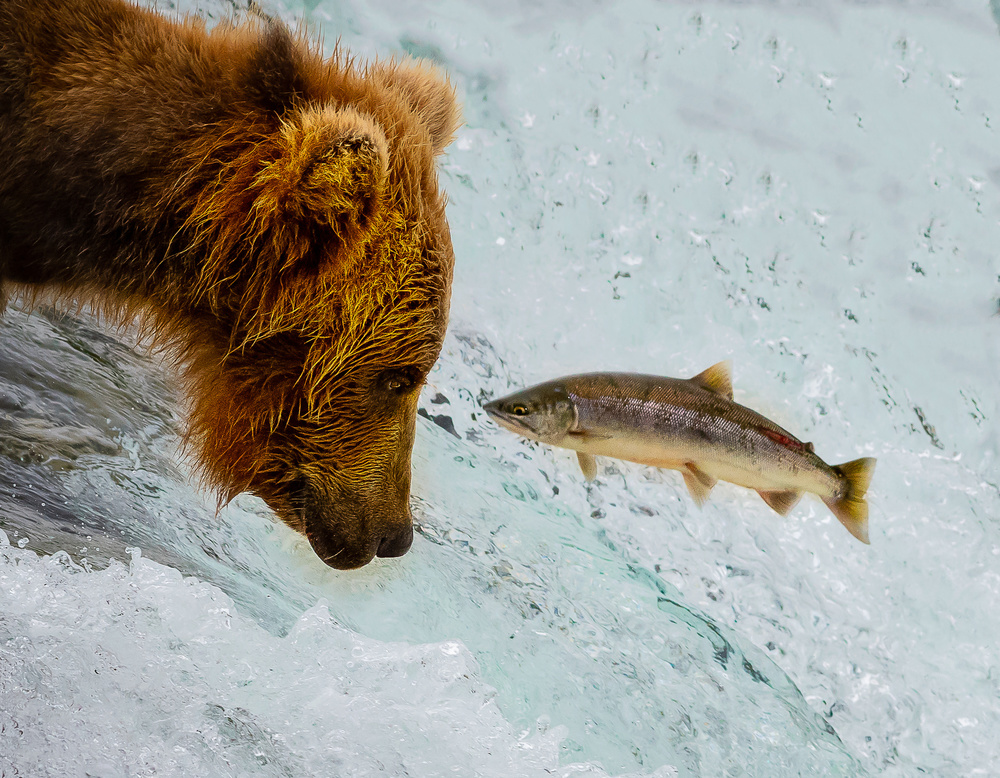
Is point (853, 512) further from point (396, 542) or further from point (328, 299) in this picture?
point (328, 299)

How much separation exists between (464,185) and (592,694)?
3620 millimetres

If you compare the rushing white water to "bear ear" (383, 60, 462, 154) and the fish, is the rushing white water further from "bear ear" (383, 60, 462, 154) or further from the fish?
the fish

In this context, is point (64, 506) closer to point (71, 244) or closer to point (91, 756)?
point (71, 244)

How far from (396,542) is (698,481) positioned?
4.90 ft

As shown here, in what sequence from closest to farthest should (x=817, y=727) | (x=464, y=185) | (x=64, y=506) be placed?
1. (x=64, y=506)
2. (x=817, y=727)
3. (x=464, y=185)

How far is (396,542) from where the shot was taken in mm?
2572

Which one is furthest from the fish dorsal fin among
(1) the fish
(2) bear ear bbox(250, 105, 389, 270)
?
(2) bear ear bbox(250, 105, 389, 270)

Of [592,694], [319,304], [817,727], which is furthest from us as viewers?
[817,727]

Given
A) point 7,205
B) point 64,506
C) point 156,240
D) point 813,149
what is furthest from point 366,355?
point 813,149

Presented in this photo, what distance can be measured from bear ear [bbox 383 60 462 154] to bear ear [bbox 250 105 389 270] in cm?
46

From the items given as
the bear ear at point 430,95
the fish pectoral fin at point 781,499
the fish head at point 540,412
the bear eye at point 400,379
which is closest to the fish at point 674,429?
the fish head at point 540,412

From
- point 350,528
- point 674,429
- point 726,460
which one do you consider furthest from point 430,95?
point 726,460

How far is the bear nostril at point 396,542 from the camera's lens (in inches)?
101

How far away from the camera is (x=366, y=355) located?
225 cm
